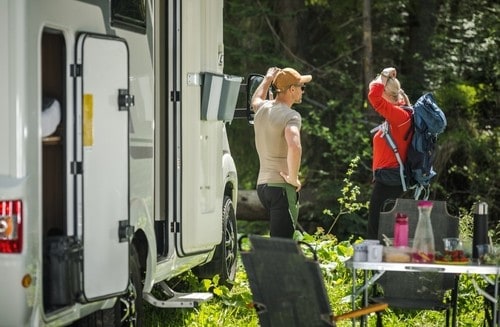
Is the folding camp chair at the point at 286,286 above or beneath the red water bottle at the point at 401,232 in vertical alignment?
beneath

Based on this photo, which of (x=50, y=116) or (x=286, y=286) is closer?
(x=286, y=286)

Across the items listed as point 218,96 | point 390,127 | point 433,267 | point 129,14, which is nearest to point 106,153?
point 129,14

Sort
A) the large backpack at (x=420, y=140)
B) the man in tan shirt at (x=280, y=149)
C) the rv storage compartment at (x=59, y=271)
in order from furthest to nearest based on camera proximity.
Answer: the large backpack at (x=420, y=140)
the man in tan shirt at (x=280, y=149)
the rv storage compartment at (x=59, y=271)

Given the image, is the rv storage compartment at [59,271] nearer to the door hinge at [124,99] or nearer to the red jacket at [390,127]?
the door hinge at [124,99]

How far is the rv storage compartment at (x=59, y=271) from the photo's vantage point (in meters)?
6.02

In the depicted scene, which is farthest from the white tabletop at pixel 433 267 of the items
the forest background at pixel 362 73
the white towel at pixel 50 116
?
the forest background at pixel 362 73

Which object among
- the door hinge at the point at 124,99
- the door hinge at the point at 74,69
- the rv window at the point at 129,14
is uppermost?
the rv window at the point at 129,14

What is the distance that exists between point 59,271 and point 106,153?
0.75 m

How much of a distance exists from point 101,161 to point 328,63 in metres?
12.9

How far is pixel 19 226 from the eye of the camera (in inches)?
225

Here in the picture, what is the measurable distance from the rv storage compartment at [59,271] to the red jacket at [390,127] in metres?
3.42

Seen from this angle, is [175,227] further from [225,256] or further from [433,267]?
[433,267]

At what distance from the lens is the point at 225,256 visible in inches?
364

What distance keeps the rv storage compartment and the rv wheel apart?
314 cm
